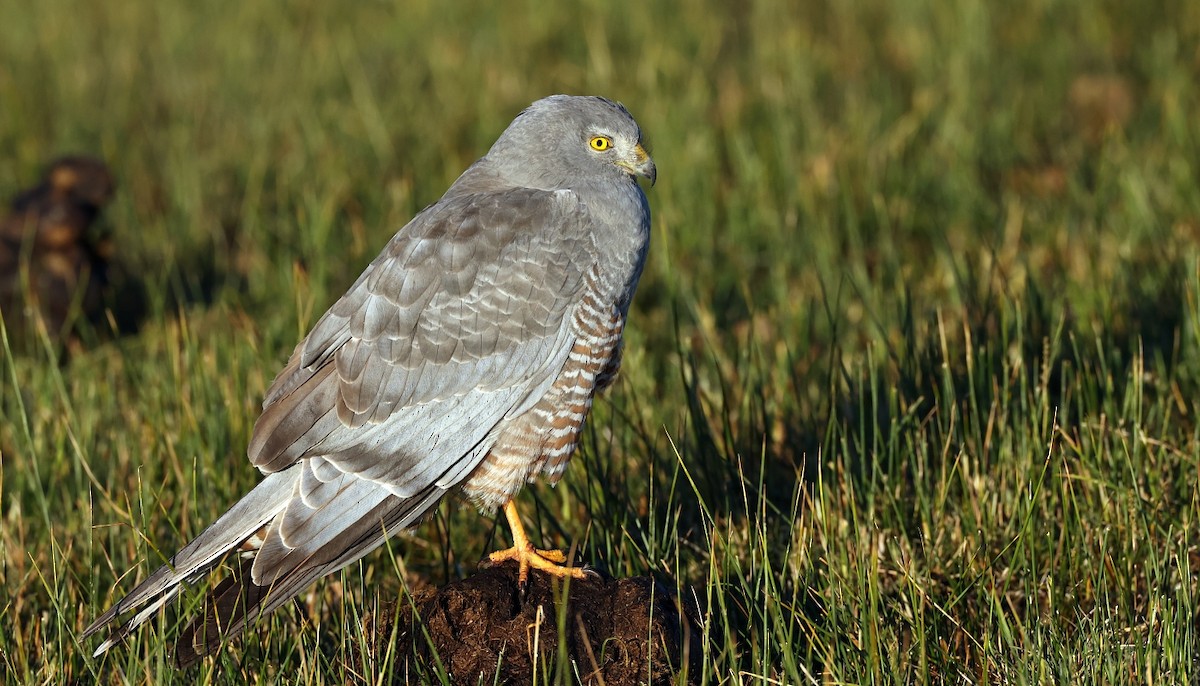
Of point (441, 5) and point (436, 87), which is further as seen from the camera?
point (441, 5)

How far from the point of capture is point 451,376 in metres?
3.61

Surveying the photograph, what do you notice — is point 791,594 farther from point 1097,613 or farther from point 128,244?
point 128,244

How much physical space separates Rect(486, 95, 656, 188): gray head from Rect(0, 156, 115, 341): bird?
303cm

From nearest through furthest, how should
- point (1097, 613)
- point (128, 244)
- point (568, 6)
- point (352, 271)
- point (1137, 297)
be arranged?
point (1097, 613), point (1137, 297), point (352, 271), point (128, 244), point (568, 6)

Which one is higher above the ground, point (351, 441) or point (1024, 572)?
point (351, 441)

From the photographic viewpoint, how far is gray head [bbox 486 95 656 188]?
3852 millimetres

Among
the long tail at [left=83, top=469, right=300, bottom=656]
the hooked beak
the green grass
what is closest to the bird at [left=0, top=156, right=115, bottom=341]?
the green grass

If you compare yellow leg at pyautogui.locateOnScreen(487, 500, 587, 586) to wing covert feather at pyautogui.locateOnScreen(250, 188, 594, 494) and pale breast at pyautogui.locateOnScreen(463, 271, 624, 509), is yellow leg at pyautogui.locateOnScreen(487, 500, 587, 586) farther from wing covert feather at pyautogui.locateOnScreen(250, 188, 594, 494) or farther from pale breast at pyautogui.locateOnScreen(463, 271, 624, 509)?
wing covert feather at pyautogui.locateOnScreen(250, 188, 594, 494)

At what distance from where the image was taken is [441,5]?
9.09m

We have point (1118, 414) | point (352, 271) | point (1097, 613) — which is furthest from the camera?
point (352, 271)

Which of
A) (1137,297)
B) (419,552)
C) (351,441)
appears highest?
(351,441)

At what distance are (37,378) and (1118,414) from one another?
12.8 ft

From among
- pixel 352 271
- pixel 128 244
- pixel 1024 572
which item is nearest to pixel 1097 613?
pixel 1024 572

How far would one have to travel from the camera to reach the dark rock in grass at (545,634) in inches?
124
